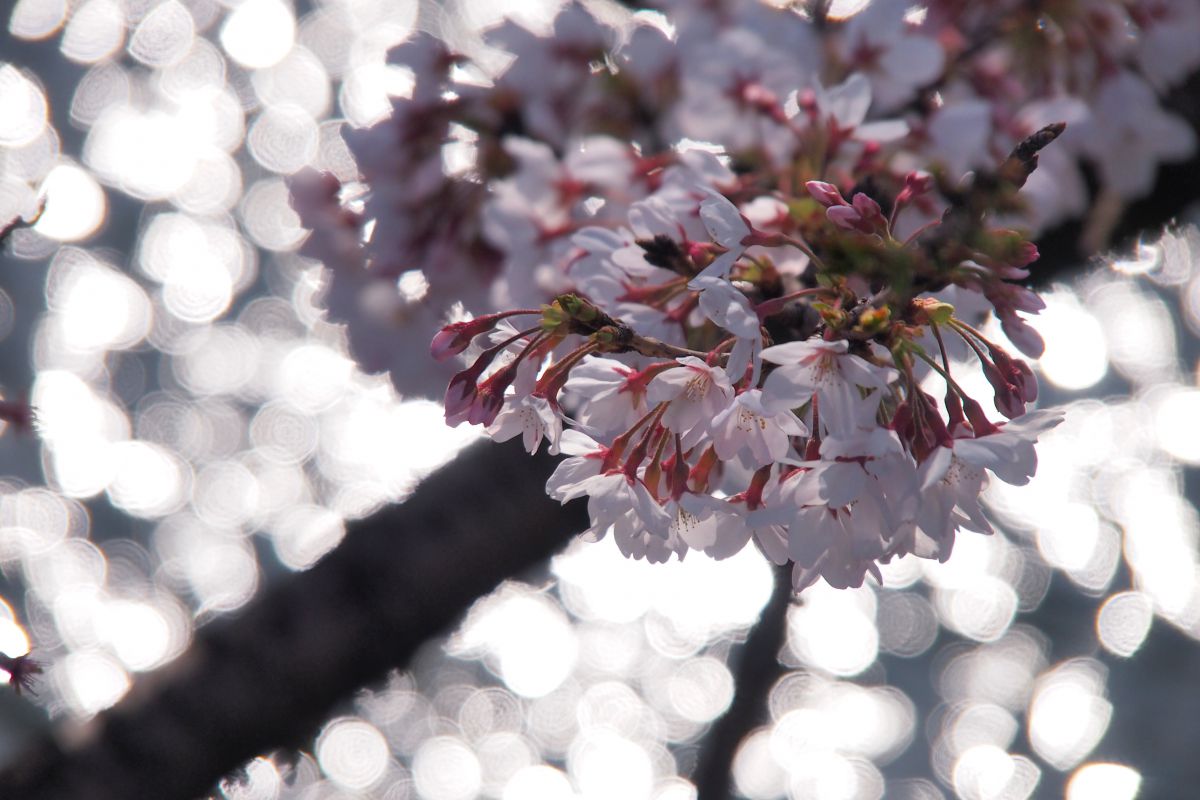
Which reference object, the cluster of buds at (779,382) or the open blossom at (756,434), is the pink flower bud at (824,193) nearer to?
the cluster of buds at (779,382)

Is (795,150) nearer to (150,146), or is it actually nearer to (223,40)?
(150,146)

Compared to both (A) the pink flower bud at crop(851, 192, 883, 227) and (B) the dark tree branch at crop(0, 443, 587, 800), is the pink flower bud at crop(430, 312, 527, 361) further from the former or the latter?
(B) the dark tree branch at crop(0, 443, 587, 800)

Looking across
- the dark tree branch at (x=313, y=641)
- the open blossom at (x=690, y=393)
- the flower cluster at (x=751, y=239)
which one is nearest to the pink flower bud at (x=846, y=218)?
the flower cluster at (x=751, y=239)

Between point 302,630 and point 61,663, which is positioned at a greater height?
point 302,630

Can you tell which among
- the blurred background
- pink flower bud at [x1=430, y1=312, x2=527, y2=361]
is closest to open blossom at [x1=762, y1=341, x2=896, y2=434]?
pink flower bud at [x1=430, y1=312, x2=527, y2=361]

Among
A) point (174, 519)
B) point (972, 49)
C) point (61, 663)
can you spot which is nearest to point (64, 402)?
point (174, 519)

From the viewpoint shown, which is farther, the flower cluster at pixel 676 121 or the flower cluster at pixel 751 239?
the flower cluster at pixel 676 121
